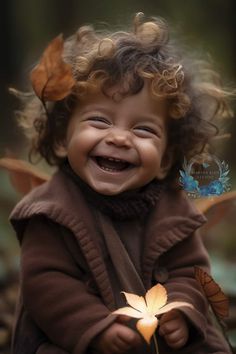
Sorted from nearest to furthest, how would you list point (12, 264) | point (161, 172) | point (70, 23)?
point (161, 172), point (70, 23), point (12, 264)

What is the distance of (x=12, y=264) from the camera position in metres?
2.42

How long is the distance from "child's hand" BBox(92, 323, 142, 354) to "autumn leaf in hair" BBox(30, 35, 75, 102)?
427 millimetres

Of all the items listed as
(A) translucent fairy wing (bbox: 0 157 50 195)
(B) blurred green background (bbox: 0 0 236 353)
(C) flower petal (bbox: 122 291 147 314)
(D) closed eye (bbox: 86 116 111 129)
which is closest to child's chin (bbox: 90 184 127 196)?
(D) closed eye (bbox: 86 116 111 129)

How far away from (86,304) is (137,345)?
12cm

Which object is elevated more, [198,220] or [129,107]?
[129,107]

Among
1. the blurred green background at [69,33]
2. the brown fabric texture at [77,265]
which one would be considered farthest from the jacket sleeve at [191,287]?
the blurred green background at [69,33]

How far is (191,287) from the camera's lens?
4.86 ft

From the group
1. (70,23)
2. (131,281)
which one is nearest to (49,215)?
(131,281)

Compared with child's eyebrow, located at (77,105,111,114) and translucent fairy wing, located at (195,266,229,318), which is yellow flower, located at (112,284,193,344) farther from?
child's eyebrow, located at (77,105,111,114)

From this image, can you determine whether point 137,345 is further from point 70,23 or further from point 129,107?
point 70,23

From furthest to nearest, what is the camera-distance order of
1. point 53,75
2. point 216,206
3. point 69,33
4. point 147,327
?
point 69,33, point 216,206, point 53,75, point 147,327

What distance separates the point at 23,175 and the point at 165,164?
0.38 meters

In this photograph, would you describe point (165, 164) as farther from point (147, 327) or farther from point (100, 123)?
point (147, 327)

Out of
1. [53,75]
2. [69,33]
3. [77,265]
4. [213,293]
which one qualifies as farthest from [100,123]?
[69,33]
